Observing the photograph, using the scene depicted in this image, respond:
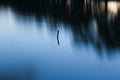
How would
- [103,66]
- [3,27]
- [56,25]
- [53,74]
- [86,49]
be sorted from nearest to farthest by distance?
[53,74]
[103,66]
[86,49]
[3,27]
[56,25]

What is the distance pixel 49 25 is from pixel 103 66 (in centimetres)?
2166

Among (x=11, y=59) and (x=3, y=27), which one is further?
(x=3, y=27)

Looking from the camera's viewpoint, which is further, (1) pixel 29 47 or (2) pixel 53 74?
(1) pixel 29 47

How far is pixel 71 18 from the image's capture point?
56469mm

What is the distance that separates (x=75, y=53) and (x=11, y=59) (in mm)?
6124

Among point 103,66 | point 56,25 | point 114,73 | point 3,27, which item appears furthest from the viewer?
point 56,25

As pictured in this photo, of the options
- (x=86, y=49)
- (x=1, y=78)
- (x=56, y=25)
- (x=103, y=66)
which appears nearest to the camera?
(x=1, y=78)

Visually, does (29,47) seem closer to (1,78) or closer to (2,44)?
(2,44)

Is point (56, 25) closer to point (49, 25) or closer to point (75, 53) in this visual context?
point (49, 25)

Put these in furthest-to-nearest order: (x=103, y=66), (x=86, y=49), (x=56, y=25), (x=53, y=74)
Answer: (x=56, y=25) < (x=86, y=49) < (x=103, y=66) < (x=53, y=74)

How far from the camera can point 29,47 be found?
30125mm

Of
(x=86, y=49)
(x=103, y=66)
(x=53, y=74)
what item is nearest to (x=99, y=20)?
(x=86, y=49)

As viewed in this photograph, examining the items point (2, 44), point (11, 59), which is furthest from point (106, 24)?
point (11, 59)

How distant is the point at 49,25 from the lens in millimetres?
46406
